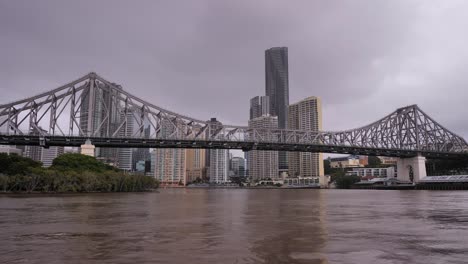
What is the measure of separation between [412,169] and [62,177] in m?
112

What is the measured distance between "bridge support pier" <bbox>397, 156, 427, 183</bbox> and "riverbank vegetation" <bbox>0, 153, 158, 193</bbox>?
298 ft

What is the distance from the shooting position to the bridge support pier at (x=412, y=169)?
134750 millimetres

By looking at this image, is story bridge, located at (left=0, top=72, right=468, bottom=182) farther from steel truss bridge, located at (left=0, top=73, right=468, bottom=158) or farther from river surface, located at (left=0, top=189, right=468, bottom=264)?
river surface, located at (left=0, top=189, right=468, bottom=264)

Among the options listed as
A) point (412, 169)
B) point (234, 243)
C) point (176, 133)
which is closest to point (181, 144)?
point (176, 133)

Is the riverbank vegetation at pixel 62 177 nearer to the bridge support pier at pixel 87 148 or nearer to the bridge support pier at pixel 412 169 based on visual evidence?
the bridge support pier at pixel 87 148

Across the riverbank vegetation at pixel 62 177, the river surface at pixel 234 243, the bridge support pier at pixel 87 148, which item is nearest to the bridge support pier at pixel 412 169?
the riverbank vegetation at pixel 62 177

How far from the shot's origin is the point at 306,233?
16281 millimetres

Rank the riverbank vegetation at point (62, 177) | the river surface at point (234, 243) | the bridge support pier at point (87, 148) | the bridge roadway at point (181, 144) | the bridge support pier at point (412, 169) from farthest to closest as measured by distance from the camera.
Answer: the bridge support pier at point (412, 169)
the bridge support pier at point (87, 148)
the bridge roadway at point (181, 144)
the riverbank vegetation at point (62, 177)
the river surface at point (234, 243)

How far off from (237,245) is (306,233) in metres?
4.02

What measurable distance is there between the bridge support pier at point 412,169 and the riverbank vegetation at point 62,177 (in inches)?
3573

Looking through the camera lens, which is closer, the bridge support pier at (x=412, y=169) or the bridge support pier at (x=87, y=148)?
the bridge support pier at (x=87, y=148)

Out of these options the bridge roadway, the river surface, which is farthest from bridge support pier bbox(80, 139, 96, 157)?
the river surface

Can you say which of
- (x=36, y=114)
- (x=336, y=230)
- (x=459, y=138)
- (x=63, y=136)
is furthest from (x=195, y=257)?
(x=459, y=138)

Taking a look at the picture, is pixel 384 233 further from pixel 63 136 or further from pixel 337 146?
pixel 337 146
